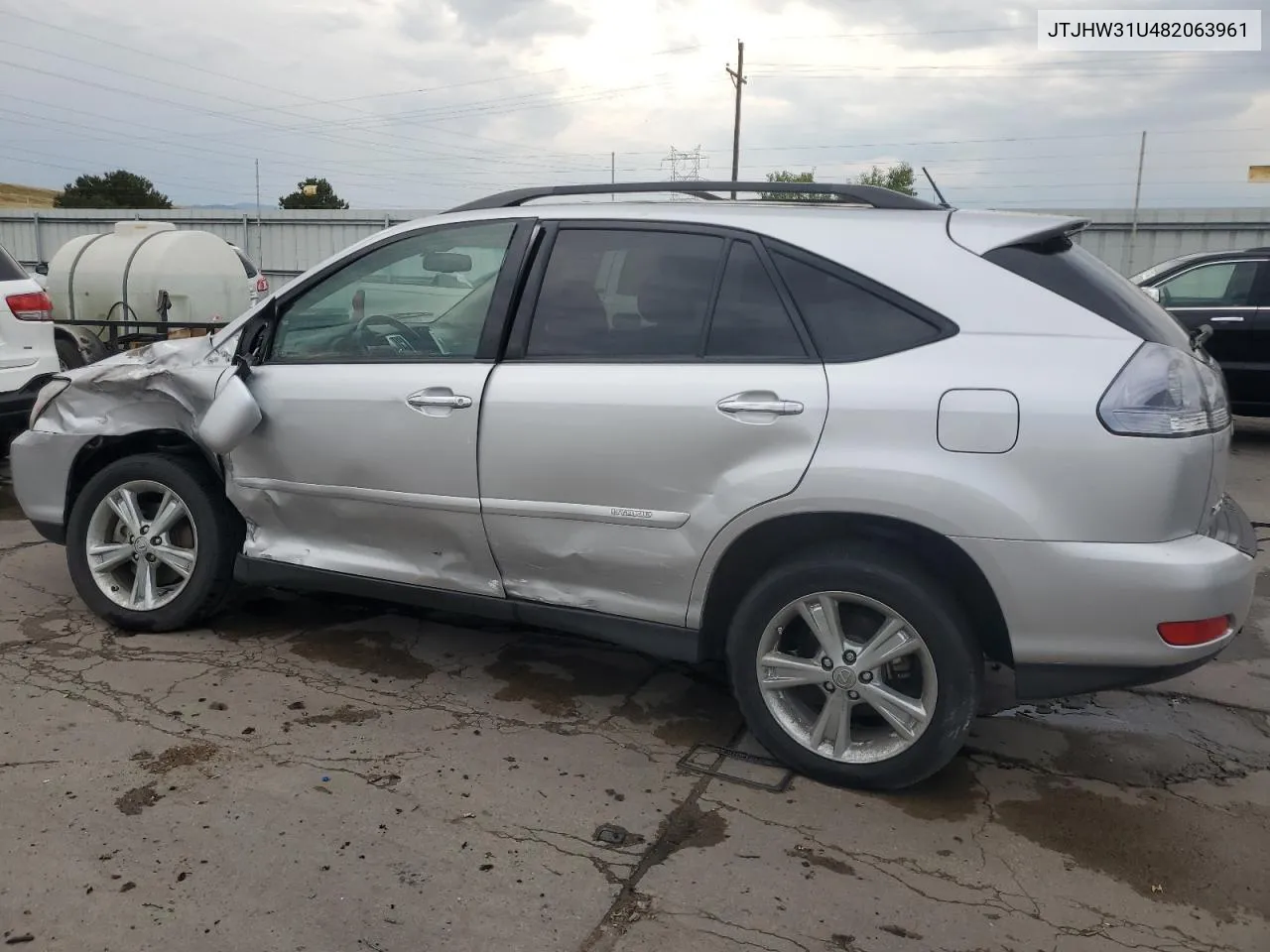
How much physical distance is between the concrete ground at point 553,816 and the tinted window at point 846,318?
4.33ft

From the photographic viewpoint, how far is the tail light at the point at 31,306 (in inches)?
260

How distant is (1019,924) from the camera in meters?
2.52

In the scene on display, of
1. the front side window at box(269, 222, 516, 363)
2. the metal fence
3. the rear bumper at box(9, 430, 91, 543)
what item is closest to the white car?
the rear bumper at box(9, 430, 91, 543)

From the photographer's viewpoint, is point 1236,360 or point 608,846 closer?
point 608,846

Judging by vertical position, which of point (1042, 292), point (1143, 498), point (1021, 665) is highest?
point (1042, 292)

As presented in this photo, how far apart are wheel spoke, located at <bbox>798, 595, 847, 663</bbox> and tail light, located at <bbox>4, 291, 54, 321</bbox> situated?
19.0 feet

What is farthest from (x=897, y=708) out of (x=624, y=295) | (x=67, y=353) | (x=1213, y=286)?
(x=67, y=353)

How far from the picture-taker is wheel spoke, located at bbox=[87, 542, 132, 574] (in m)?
4.26

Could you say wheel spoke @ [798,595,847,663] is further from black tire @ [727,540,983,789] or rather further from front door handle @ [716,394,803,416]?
front door handle @ [716,394,803,416]

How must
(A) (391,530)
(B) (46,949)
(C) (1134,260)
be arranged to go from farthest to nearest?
(C) (1134,260)
(A) (391,530)
(B) (46,949)

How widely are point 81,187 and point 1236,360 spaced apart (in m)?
64.8

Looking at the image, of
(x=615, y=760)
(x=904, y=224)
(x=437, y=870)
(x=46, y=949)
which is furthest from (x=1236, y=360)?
(x=46, y=949)

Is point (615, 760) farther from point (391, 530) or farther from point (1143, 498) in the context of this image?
point (1143, 498)

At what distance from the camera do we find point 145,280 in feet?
35.0
